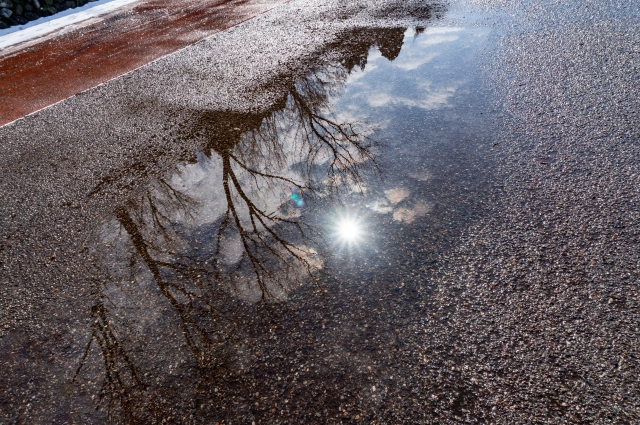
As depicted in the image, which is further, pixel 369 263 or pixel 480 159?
pixel 480 159

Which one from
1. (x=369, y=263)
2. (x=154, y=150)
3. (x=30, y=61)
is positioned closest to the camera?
(x=369, y=263)

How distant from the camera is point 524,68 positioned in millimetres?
5668

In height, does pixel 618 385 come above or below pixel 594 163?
below

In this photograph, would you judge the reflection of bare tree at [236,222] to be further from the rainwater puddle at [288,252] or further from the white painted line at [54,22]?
the white painted line at [54,22]

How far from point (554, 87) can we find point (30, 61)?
34.3 feet

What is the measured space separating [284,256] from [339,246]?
0.51 meters

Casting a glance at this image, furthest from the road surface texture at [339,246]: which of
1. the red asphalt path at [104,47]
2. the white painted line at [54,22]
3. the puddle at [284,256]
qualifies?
the white painted line at [54,22]

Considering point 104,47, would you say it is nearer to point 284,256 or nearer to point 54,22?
point 54,22

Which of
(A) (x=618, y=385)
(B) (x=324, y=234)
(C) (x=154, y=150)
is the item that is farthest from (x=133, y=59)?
(A) (x=618, y=385)

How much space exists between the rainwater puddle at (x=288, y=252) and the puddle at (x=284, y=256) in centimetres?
1

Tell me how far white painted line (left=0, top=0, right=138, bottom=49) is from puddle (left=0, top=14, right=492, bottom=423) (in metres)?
8.26

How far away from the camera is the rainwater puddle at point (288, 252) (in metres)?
2.62

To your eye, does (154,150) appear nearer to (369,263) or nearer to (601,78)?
(369,263)

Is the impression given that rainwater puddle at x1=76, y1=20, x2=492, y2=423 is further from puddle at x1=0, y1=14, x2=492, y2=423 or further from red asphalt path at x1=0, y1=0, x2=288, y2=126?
red asphalt path at x1=0, y1=0, x2=288, y2=126
